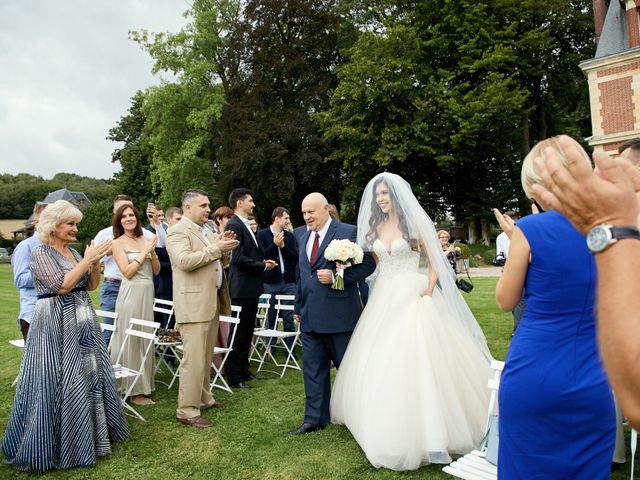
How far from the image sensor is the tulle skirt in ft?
13.6

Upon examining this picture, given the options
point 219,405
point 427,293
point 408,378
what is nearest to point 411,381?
point 408,378

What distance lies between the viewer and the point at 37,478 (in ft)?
13.7

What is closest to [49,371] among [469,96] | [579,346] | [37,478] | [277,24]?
[37,478]

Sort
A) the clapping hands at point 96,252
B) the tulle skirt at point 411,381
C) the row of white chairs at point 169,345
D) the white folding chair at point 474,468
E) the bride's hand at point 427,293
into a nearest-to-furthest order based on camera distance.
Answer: the white folding chair at point 474,468 < the tulle skirt at point 411,381 < the clapping hands at point 96,252 < the bride's hand at point 427,293 < the row of white chairs at point 169,345

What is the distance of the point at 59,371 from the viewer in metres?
4.37

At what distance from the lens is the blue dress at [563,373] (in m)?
2.29

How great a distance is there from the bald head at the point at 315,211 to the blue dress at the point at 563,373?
10.1 feet

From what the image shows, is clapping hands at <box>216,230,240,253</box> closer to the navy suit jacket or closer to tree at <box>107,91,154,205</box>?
the navy suit jacket

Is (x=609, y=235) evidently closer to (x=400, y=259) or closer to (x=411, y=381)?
(x=411, y=381)

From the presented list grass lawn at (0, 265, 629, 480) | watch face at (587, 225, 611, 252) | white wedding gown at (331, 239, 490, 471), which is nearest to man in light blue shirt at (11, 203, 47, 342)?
grass lawn at (0, 265, 629, 480)

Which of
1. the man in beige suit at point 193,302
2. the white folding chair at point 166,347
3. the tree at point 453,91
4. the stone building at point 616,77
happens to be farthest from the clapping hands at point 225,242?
the tree at point 453,91

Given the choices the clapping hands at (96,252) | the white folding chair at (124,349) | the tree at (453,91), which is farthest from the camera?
Answer: the tree at (453,91)

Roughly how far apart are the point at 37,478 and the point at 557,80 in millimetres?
32665

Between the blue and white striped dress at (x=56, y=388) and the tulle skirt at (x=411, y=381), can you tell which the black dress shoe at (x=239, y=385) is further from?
the blue and white striped dress at (x=56, y=388)
